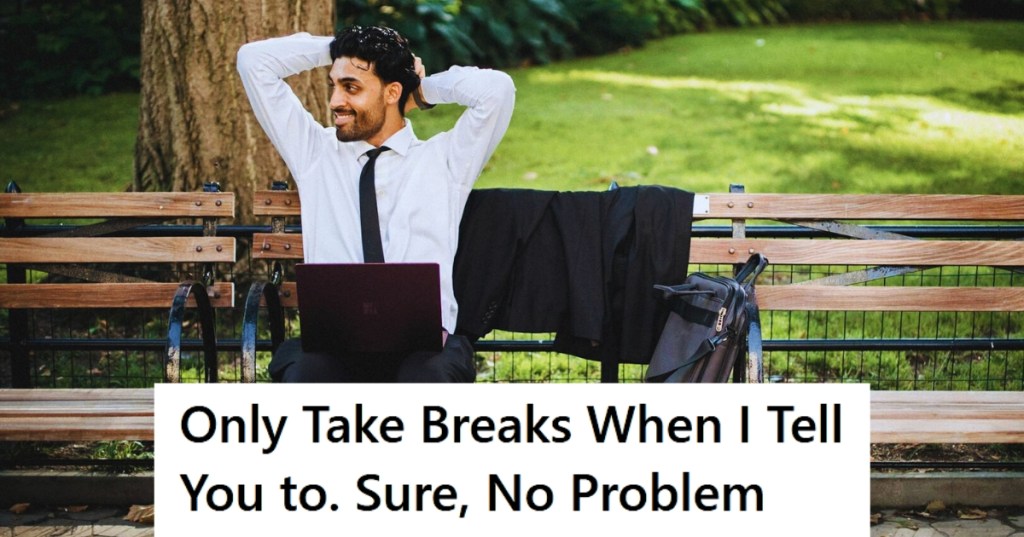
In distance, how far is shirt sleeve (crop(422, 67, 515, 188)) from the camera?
3.95 m

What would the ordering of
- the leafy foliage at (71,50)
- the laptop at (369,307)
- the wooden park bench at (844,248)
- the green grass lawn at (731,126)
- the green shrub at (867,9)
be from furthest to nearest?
the green shrub at (867,9) → the leafy foliage at (71,50) → the green grass lawn at (731,126) → the wooden park bench at (844,248) → the laptop at (369,307)

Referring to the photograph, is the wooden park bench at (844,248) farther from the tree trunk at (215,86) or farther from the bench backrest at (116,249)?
the tree trunk at (215,86)

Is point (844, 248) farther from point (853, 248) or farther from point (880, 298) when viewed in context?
point (880, 298)

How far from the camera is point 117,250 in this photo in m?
4.26

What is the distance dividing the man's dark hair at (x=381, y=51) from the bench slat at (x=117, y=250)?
3.03 feet

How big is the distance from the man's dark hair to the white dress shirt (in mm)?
124

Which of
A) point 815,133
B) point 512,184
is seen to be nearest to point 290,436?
point 512,184

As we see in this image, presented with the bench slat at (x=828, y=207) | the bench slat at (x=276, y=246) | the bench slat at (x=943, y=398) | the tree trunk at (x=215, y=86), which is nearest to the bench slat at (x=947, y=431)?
the bench slat at (x=943, y=398)

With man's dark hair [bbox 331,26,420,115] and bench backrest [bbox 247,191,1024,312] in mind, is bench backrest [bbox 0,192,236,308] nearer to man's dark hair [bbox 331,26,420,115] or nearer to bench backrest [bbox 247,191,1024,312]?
bench backrest [bbox 247,191,1024,312]

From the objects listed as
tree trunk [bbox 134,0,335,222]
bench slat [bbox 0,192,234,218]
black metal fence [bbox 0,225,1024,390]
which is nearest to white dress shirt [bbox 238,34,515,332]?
bench slat [bbox 0,192,234,218]

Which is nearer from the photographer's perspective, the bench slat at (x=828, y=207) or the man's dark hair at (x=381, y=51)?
the man's dark hair at (x=381, y=51)

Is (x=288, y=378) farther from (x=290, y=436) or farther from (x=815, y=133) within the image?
(x=815, y=133)

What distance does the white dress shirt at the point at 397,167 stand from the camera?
12.9ft

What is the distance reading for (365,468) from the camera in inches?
128
